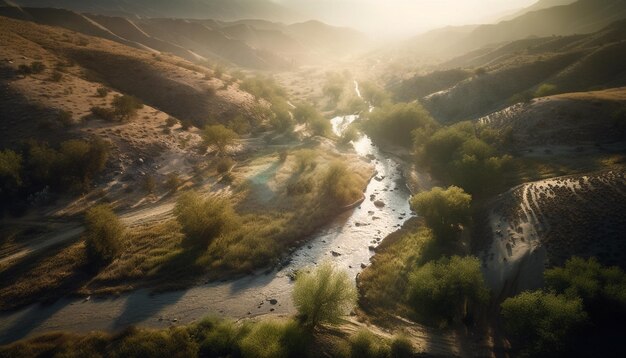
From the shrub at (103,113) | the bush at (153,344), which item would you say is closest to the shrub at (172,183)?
the shrub at (103,113)

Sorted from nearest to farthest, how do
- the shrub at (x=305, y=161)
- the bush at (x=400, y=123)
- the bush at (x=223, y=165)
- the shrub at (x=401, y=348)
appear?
the shrub at (x=401, y=348), the bush at (x=223, y=165), the shrub at (x=305, y=161), the bush at (x=400, y=123)

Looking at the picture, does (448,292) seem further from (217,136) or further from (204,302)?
(217,136)

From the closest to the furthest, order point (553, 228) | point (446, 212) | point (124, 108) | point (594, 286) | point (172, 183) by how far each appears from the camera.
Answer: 1. point (594, 286)
2. point (553, 228)
3. point (446, 212)
4. point (172, 183)
5. point (124, 108)

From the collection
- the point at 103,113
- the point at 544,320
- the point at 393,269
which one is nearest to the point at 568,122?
the point at 393,269

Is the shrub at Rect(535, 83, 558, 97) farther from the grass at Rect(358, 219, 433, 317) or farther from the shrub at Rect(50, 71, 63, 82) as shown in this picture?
the shrub at Rect(50, 71, 63, 82)

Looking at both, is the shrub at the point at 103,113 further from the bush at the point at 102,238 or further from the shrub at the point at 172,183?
the bush at the point at 102,238

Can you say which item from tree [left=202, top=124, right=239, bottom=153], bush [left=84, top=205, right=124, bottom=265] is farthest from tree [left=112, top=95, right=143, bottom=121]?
bush [left=84, top=205, right=124, bottom=265]

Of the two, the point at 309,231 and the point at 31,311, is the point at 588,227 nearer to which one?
the point at 309,231
